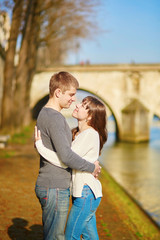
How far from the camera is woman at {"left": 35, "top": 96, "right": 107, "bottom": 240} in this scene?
2594 millimetres

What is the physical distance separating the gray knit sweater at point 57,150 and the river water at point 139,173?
4.34 meters

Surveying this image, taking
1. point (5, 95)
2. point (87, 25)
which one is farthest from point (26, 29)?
point (87, 25)

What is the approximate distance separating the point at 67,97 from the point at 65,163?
1.71 ft

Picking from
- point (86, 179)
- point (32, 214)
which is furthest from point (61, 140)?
point (32, 214)

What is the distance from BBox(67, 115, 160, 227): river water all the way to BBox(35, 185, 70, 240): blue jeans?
4239 mm

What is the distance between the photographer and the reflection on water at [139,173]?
28.7ft

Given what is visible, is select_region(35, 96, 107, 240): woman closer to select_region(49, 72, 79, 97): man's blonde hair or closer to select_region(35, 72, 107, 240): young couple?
select_region(35, 72, 107, 240): young couple

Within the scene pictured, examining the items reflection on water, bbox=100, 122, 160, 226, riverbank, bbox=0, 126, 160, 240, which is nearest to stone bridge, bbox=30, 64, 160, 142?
reflection on water, bbox=100, 122, 160, 226

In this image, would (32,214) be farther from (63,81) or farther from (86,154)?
(63,81)

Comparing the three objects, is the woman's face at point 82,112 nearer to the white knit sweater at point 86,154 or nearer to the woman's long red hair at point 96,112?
the woman's long red hair at point 96,112

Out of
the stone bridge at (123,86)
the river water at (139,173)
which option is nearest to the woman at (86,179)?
the river water at (139,173)

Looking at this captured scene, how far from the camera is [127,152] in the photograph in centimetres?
1897

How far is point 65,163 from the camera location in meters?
2.41

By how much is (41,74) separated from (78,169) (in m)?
24.4
